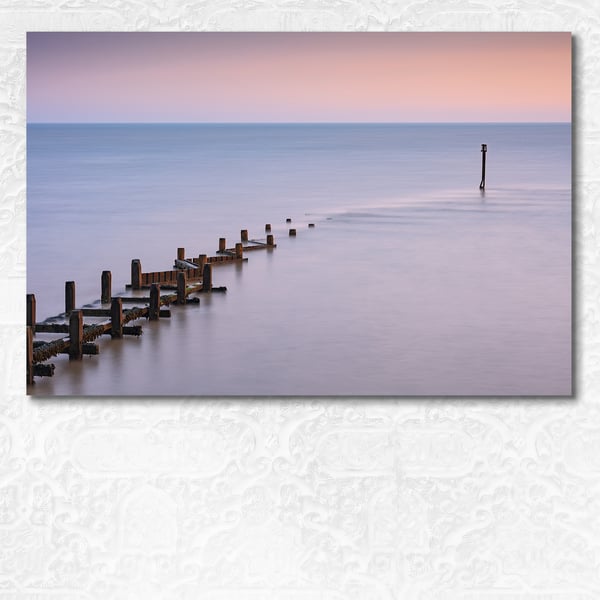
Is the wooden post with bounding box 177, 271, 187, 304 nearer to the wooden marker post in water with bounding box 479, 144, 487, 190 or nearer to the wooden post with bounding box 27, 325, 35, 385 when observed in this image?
the wooden post with bounding box 27, 325, 35, 385

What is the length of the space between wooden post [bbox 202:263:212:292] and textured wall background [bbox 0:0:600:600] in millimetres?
469

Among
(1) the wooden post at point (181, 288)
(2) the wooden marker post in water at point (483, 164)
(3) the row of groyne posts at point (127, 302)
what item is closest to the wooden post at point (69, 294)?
(3) the row of groyne posts at point (127, 302)

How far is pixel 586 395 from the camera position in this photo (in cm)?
358

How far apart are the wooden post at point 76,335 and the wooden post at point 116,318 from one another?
12 cm

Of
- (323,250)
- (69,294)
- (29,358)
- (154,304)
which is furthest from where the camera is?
(323,250)

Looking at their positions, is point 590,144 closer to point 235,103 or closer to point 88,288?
point 235,103

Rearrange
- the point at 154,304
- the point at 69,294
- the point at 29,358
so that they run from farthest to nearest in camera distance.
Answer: the point at 154,304 < the point at 69,294 < the point at 29,358

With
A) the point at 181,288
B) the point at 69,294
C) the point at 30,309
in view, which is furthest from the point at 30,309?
the point at 181,288

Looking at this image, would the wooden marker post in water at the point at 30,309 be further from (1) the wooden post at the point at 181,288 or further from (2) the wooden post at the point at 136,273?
(1) the wooden post at the point at 181,288

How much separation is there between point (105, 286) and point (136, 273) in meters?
0.13

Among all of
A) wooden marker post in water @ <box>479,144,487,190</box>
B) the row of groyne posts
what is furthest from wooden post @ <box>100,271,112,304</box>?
wooden marker post in water @ <box>479,144,487,190</box>

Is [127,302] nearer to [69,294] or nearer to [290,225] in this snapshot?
[69,294]

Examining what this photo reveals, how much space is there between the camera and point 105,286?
380 centimetres
